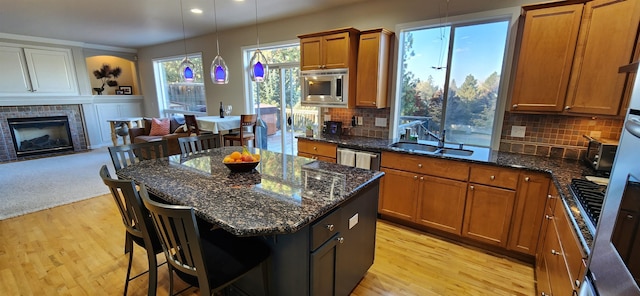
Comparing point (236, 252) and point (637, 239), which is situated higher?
point (637, 239)

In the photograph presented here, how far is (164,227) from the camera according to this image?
4.20 ft

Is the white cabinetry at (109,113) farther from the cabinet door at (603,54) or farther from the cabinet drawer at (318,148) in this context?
the cabinet door at (603,54)

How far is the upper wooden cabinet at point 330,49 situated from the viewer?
3.11 meters

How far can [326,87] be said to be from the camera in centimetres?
332

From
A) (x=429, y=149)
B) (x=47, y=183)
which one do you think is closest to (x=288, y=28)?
(x=429, y=149)

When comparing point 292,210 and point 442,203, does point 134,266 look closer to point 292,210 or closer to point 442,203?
point 292,210

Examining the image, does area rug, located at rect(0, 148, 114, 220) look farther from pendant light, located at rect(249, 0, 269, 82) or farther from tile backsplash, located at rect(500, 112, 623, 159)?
tile backsplash, located at rect(500, 112, 623, 159)

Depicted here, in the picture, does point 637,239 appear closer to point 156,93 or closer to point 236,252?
point 236,252

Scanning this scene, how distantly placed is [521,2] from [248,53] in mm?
4019

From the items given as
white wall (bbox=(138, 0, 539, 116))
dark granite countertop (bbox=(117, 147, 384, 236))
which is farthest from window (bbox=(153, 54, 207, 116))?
dark granite countertop (bbox=(117, 147, 384, 236))

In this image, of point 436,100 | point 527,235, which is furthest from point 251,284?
point 436,100

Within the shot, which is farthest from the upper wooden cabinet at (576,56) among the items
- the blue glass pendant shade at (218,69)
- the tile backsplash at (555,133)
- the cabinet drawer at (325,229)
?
the blue glass pendant shade at (218,69)

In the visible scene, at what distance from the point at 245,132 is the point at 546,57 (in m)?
4.35

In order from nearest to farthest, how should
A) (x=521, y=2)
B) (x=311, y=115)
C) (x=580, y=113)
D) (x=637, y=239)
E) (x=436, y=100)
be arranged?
(x=637, y=239)
(x=580, y=113)
(x=521, y=2)
(x=436, y=100)
(x=311, y=115)
